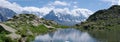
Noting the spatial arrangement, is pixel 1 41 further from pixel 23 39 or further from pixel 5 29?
pixel 5 29

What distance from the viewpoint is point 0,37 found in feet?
237

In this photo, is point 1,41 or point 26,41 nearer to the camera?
point 1,41

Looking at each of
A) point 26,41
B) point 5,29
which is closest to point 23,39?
point 26,41

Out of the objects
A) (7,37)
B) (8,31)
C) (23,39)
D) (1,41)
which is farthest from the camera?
(8,31)

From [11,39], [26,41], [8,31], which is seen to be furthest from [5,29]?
[11,39]

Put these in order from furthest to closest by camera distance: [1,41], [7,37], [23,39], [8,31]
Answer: [8,31] → [23,39] → [7,37] → [1,41]

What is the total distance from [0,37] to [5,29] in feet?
37.2

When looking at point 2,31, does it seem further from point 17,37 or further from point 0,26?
point 17,37

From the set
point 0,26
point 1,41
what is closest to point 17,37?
point 1,41

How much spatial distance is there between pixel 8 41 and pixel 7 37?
1059mm

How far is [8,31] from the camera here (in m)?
83.0

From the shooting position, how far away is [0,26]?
83.9 metres

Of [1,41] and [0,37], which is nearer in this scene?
[1,41]

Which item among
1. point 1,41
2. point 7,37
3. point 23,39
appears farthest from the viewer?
point 23,39
